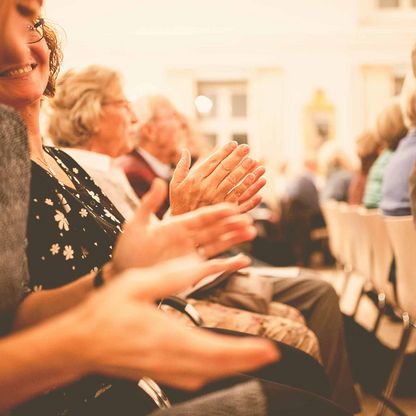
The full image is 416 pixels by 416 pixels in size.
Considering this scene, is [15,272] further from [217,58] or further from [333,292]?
[217,58]

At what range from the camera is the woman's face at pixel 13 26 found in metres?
0.73

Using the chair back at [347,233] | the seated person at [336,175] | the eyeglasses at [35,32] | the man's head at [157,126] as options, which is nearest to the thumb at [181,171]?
the eyeglasses at [35,32]

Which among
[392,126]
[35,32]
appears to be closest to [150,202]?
[35,32]

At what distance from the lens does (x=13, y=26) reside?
2.43ft

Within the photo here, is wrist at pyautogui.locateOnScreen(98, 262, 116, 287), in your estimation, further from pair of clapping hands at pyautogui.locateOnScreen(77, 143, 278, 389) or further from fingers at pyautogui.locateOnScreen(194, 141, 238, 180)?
fingers at pyautogui.locateOnScreen(194, 141, 238, 180)

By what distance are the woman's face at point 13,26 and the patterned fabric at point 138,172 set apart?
1.75 meters

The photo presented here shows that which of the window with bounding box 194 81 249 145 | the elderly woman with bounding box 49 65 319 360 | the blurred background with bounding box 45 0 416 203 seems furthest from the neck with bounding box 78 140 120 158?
the window with bounding box 194 81 249 145

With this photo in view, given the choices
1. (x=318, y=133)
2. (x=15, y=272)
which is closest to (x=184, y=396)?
(x=15, y=272)

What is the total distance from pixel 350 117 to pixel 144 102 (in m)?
7.13

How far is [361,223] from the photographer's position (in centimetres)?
287

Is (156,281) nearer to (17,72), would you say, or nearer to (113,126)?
(17,72)

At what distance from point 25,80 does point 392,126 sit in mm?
2408

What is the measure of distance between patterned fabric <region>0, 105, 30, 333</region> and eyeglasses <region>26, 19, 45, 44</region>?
1.55 ft

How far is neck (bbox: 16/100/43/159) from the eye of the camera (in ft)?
3.92
